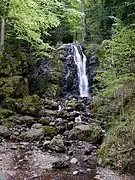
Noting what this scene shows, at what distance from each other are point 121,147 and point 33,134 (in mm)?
3896

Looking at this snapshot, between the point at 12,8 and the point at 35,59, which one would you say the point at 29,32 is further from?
the point at 35,59

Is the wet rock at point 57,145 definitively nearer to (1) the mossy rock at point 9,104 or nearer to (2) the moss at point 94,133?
(2) the moss at point 94,133

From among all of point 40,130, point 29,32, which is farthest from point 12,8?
point 40,130

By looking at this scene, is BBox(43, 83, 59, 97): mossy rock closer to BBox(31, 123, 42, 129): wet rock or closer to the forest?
the forest

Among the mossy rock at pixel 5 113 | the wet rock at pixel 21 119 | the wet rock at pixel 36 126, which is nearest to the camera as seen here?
the wet rock at pixel 36 126

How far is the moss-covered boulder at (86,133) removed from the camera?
427 inches

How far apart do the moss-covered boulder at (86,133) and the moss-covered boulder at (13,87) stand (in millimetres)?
4597

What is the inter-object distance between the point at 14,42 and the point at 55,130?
395 inches

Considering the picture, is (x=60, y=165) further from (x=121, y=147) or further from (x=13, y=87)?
(x=13, y=87)

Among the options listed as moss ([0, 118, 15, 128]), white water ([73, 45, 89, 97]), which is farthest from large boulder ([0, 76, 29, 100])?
white water ([73, 45, 89, 97])

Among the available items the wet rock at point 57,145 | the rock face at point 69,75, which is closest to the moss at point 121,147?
the wet rock at point 57,145

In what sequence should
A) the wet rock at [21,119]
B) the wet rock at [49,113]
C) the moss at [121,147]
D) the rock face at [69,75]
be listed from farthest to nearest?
1. the rock face at [69,75]
2. the wet rock at [49,113]
3. the wet rock at [21,119]
4. the moss at [121,147]

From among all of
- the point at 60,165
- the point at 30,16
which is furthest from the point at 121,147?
the point at 30,16

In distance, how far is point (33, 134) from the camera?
11.1 metres
